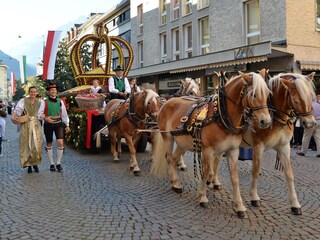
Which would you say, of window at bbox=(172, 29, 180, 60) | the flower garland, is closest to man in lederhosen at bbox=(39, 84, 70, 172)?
the flower garland

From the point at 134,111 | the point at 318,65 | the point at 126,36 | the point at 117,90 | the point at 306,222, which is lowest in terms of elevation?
the point at 306,222

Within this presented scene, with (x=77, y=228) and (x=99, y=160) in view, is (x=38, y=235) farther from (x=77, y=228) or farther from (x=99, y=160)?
(x=99, y=160)

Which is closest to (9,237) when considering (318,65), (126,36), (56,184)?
(56,184)

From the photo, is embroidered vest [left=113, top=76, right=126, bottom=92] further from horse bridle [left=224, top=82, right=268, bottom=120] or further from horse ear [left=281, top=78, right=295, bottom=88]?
horse ear [left=281, top=78, right=295, bottom=88]

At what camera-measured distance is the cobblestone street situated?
407 centimetres

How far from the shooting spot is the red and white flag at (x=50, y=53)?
1278cm

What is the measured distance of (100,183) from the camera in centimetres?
A: 653

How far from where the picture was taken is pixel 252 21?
57.0 ft

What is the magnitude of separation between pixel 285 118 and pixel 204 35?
17308 mm

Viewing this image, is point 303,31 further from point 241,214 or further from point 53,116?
point 241,214

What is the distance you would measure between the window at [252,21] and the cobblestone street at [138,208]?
10695 mm

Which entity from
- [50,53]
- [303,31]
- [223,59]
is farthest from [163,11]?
[50,53]

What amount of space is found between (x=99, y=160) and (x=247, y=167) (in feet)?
12.2

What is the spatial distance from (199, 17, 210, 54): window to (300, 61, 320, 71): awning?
7238 mm
